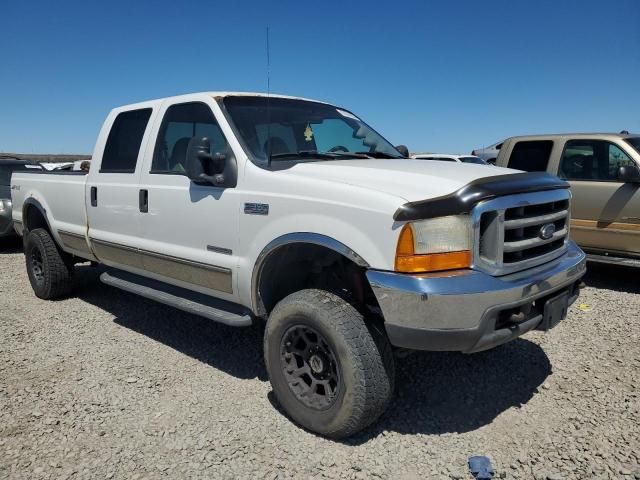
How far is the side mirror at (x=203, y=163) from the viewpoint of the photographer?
3.27 m

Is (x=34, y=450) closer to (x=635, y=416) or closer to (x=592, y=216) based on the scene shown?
(x=635, y=416)

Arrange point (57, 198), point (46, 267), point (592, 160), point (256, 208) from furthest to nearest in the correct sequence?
1. point (592, 160)
2. point (46, 267)
3. point (57, 198)
4. point (256, 208)

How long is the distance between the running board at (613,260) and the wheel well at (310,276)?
4131 millimetres

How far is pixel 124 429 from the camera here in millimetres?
3016

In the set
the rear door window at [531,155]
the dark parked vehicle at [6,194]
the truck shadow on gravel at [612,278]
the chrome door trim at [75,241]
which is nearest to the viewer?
the chrome door trim at [75,241]

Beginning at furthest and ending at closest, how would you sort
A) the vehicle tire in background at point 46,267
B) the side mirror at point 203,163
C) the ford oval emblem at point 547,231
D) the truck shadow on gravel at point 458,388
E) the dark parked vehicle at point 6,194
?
the dark parked vehicle at point 6,194 → the vehicle tire in background at point 46,267 → the side mirror at point 203,163 → the truck shadow on gravel at point 458,388 → the ford oval emblem at point 547,231

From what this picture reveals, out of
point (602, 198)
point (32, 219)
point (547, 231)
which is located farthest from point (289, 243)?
point (602, 198)

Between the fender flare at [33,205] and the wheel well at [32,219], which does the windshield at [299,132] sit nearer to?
the fender flare at [33,205]

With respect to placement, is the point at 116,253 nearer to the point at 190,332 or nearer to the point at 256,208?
the point at 190,332

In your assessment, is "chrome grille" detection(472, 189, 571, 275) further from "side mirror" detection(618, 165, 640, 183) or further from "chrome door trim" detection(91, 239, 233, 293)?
"side mirror" detection(618, 165, 640, 183)

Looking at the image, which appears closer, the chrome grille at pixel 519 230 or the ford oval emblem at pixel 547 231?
the chrome grille at pixel 519 230

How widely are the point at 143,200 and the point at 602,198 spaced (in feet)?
17.3

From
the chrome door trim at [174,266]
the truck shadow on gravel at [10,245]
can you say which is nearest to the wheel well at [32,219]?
the chrome door trim at [174,266]

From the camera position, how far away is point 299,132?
3.82 metres
